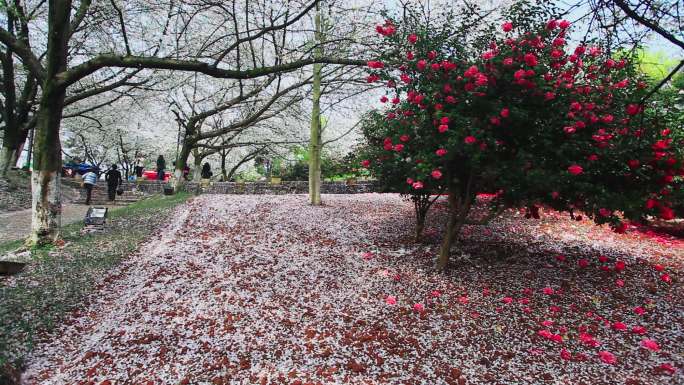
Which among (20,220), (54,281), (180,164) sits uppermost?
(180,164)

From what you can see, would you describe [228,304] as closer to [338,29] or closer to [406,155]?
[406,155]

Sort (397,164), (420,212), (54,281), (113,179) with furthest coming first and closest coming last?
(113,179) < (420,212) < (397,164) < (54,281)

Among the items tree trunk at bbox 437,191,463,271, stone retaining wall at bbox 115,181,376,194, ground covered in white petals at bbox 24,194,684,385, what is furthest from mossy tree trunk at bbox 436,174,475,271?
stone retaining wall at bbox 115,181,376,194

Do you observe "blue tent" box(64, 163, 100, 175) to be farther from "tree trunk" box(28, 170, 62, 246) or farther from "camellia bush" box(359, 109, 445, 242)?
"camellia bush" box(359, 109, 445, 242)

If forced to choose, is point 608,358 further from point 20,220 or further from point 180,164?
point 20,220

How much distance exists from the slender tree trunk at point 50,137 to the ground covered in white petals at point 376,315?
182 centimetres

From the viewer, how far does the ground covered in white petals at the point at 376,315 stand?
3.25m

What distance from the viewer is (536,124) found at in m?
4.39

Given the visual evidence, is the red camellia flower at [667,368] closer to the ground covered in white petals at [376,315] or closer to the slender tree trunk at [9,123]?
the ground covered in white petals at [376,315]

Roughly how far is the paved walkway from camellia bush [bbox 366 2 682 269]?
8887 millimetres

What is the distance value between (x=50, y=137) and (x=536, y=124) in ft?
23.8

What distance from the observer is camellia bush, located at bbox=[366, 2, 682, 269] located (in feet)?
13.3

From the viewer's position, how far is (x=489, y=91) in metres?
4.14

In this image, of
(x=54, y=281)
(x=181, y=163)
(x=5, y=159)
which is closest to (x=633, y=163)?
(x=54, y=281)
